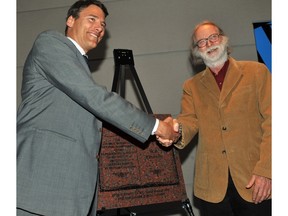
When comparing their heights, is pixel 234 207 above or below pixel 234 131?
below

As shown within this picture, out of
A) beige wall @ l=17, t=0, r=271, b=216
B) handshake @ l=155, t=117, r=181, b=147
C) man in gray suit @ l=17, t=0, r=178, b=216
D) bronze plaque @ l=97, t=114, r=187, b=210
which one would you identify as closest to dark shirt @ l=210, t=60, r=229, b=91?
handshake @ l=155, t=117, r=181, b=147

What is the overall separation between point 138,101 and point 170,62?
49 cm

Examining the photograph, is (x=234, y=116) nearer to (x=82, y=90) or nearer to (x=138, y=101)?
(x=82, y=90)

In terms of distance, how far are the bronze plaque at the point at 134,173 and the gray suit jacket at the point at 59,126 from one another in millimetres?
339

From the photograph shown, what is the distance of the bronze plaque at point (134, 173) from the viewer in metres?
2.03

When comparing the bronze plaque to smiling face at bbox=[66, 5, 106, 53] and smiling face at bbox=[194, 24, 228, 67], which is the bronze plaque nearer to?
smiling face at bbox=[66, 5, 106, 53]

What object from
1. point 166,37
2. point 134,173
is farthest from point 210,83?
point 166,37

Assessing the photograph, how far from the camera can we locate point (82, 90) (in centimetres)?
166

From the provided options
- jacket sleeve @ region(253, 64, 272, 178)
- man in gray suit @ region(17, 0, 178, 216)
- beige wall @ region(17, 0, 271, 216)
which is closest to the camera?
man in gray suit @ region(17, 0, 178, 216)

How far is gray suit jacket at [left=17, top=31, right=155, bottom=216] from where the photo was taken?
151 centimetres

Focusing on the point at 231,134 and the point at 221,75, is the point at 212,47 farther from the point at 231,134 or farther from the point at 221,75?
the point at 231,134

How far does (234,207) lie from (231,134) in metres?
0.43

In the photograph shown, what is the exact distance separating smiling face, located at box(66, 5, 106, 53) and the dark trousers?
3.87 ft

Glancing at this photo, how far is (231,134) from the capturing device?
211cm
